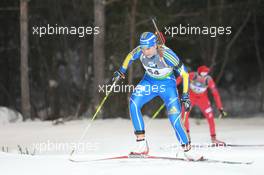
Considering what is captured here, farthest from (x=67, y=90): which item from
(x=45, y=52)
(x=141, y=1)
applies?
(x=141, y=1)

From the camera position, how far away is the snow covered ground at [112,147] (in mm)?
6758

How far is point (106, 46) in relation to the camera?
16.3m

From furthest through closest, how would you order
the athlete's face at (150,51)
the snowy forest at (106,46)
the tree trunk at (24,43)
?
the snowy forest at (106,46)
the tree trunk at (24,43)
the athlete's face at (150,51)

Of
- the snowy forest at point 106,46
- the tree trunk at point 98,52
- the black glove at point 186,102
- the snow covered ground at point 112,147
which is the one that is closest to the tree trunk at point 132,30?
the snowy forest at point 106,46

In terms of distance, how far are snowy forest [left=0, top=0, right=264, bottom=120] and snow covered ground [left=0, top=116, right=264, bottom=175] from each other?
3221mm

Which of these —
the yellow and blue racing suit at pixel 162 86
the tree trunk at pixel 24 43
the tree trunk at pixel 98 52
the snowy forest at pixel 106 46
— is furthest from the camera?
the snowy forest at pixel 106 46

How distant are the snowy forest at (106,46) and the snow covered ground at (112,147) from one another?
322cm

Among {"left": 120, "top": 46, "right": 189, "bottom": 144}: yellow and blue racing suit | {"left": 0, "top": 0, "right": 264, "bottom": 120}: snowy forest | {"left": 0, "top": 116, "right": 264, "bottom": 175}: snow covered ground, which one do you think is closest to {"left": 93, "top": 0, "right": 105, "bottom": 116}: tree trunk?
{"left": 0, "top": 116, "right": 264, "bottom": 175}: snow covered ground

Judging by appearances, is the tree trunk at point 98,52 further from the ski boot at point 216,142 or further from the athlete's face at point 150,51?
the athlete's face at point 150,51

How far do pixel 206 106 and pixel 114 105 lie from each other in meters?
6.17

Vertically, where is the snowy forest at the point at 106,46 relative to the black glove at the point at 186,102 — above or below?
above

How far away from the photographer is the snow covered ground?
22.2 feet

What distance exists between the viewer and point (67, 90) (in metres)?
18.8

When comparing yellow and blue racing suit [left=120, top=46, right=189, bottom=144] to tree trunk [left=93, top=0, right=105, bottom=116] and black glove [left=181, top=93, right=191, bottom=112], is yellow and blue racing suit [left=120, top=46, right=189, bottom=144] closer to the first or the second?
black glove [left=181, top=93, right=191, bottom=112]
